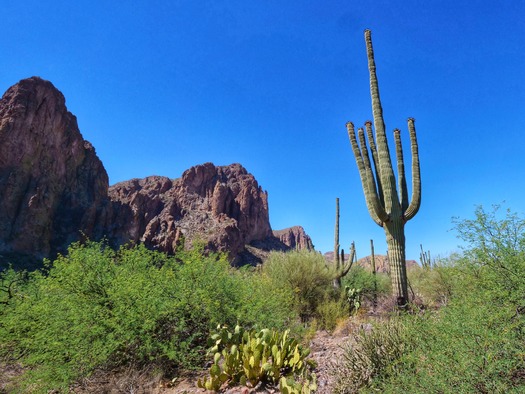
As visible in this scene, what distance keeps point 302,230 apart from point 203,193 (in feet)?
223

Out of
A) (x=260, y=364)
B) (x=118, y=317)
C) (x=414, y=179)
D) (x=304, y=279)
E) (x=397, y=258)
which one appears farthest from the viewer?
(x=304, y=279)

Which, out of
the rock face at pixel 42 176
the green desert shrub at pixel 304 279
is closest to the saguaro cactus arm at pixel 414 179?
the green desert shrub at pixel 304 279

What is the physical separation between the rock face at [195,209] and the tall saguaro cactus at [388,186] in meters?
A: 59.9

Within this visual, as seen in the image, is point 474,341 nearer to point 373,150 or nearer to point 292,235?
point 373,150

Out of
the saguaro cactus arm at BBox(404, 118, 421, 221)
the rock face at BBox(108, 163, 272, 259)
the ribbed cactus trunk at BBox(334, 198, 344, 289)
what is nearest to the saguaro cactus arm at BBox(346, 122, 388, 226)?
the saguaro cactus arm at BBox(404, 118, 421, 221)

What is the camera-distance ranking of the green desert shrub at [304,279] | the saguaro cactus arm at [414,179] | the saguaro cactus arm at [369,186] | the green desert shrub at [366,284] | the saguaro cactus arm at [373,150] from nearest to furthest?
the saguaro cactus arm at [369,186]
the saguaro cactus arm at [414,179]
the saguaro cactus arm at [373,150]
the green desert shrub at [304,279]
the green desert shrub at [366,284]

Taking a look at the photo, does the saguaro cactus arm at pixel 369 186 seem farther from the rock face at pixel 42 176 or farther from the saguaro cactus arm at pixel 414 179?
the rock face at pixel 42 176

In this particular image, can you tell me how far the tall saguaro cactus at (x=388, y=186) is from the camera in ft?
27.5

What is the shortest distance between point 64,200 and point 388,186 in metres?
67.6

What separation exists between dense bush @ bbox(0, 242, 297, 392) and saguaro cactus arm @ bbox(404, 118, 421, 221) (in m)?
4.33

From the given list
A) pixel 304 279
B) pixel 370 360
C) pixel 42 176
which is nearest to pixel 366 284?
pixel 304 279

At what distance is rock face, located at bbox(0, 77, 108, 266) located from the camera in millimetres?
54088

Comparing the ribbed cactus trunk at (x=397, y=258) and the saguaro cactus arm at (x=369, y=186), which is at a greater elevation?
the saguaro cactus arm at (x=369, y=186)

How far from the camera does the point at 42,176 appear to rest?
2323 inches
